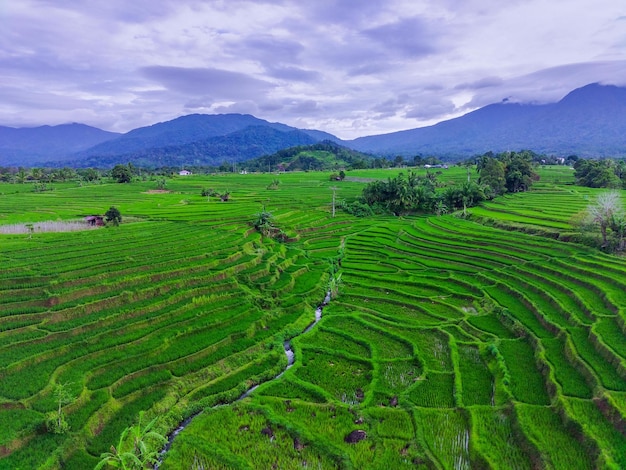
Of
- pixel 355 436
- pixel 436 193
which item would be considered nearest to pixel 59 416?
pixel 355 436

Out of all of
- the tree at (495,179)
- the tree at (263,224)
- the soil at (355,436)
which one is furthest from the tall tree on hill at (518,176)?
the soil at (355,436)

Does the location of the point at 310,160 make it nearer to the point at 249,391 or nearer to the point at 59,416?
the point at 249,391

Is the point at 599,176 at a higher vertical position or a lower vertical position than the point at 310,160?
lower

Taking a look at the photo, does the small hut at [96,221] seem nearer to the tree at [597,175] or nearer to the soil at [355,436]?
the soil at [355,436]

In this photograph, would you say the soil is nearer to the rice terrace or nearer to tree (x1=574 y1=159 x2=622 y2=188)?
the rice terrace

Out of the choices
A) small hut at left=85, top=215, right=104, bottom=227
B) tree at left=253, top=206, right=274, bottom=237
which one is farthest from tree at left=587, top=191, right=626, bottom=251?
small hut at left=85, top=215, right=104, bottom=227

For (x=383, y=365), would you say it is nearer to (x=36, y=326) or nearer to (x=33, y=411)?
(x=33, y=411)

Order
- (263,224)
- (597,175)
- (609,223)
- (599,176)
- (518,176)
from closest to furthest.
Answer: (609,223) → (263,224) → (518,176) → (599,176) → (597,175)

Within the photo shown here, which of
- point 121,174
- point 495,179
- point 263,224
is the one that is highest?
point 121,174

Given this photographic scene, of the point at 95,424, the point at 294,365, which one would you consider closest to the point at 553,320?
the point at 294,365
